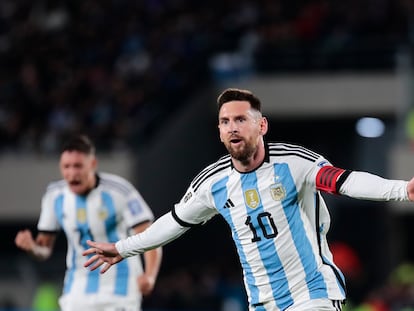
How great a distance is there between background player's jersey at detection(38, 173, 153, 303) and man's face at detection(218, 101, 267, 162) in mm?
2361

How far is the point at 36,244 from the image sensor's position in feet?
30.4

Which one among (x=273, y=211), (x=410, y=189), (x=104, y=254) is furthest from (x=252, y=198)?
(x=410, y=189)

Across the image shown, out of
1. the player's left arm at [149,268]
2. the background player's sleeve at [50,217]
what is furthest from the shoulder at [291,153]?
the background player's sleeve at [50,217]

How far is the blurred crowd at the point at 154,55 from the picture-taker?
66.1 ft

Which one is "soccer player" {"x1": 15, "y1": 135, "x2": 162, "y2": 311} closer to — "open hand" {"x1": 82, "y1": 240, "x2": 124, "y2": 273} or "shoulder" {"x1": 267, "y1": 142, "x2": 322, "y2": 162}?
"open hand" {"x1": 82, "y1": 240, "x2": 124, "y2": 273}

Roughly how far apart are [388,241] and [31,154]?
6.26m

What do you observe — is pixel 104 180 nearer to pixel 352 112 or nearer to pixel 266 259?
pixel 266 259

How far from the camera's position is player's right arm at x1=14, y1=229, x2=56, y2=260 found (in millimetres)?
8812

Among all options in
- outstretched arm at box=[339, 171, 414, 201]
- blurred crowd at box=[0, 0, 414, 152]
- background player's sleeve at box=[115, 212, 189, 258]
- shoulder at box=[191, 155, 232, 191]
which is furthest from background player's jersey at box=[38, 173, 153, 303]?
blurred crowd at box=[0, 0, 414, 152]

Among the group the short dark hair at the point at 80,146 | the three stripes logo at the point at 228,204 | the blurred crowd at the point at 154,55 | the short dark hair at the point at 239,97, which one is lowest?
the three stripes logo at the point at 228,204

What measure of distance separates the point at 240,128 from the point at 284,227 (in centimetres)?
63

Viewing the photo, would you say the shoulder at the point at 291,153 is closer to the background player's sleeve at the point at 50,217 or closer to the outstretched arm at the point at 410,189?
the outstretched arm at the point at 410,189

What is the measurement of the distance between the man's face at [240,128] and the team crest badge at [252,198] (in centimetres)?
23

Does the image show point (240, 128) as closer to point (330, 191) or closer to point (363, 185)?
point (330, 191)
